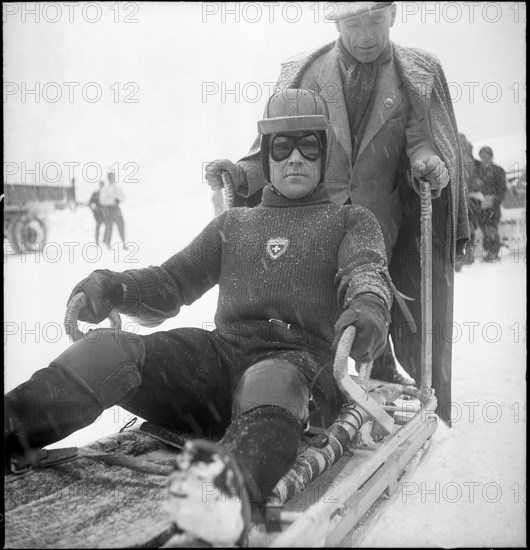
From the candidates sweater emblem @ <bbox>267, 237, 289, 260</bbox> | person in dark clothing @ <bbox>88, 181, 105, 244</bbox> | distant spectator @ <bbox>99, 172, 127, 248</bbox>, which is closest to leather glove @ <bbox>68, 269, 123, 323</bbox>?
sweater emblem @ <bbox>267, 237, 289, 260</bbox>

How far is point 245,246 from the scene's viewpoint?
2.43 meters

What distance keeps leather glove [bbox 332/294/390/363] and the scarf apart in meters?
1.44

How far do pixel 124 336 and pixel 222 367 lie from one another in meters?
0.37

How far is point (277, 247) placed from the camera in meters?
2.37

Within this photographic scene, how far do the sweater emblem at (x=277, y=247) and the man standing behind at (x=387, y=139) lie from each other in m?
0.79

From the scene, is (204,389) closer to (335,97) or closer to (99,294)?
(99,294)

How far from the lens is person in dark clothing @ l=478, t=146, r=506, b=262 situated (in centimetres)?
1048

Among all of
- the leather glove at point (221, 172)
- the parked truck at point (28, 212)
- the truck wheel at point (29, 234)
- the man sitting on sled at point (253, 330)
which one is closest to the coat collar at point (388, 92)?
the leather glove at point (221, 172)

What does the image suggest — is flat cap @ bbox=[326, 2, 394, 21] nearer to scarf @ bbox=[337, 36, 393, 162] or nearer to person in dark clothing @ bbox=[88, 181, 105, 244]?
scarf @ bbox=[337, 36, 393, 162]

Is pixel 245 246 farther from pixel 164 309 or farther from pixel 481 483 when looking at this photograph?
pixel 481 483

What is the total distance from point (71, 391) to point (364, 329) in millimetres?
918

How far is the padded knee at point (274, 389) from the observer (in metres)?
1.85

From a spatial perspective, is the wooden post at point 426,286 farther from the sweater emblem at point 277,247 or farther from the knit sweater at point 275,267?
the sweater emblem at point 277,247

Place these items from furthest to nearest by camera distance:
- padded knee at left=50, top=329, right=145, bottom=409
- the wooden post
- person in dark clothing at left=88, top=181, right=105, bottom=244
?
1. person in dark clothing at left=88, top=181, right=105, bottom=244
2. the wooden post
3. padded knee at left=50, top=329, right=145, bottom=409
